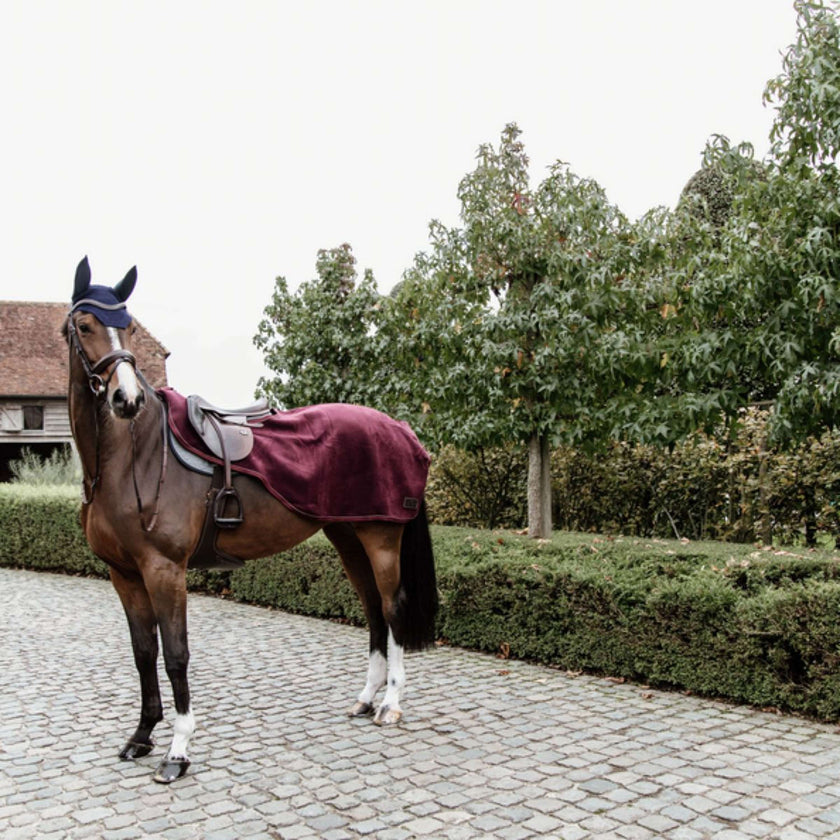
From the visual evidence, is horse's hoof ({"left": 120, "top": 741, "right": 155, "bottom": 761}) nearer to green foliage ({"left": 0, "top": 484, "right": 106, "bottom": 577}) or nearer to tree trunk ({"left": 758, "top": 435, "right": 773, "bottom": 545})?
green foliage ({"left": 0, "top": 484, "right": 106, "bottom": 577})

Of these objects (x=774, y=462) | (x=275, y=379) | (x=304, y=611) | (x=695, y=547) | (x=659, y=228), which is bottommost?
(x=304, y=611)

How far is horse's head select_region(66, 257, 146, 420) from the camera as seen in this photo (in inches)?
150

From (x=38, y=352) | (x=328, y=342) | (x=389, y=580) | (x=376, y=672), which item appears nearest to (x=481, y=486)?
(x=328, y=342)

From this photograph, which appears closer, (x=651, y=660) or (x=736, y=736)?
(x=736, y=736)

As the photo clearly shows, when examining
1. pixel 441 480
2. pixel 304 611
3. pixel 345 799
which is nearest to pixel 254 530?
pixel 345 799

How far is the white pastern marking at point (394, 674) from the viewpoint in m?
4.77

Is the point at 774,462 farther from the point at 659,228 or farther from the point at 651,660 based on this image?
the point at 651,660

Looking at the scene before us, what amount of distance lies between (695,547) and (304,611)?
12.6ft

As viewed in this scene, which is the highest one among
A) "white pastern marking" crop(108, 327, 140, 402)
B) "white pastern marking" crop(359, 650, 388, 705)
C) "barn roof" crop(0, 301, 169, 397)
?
"barn roof" crop(0, 301, 169, 397)

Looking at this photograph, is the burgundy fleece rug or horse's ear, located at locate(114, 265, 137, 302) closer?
horse's ear, located at locate(114, 265, 137, 302)

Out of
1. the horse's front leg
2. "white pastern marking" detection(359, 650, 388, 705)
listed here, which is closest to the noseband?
the horse's front leg

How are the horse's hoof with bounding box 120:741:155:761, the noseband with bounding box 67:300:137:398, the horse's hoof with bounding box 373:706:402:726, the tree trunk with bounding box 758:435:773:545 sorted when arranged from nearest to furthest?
the noseband with bounding box 67:300:137:398 < the horse's hoof with bounding box 120:741:155:761 < the horse's hoof with bounding box 373:706:402:726 < the tree trunk with bounding box 758:435:773:545

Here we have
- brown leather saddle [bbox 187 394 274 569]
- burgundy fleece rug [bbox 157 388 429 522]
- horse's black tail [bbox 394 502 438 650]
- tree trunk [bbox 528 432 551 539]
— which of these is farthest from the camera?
tree trunk [bbox 528 432 551 539]

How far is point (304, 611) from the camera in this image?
8.21m
